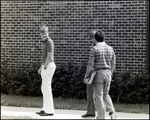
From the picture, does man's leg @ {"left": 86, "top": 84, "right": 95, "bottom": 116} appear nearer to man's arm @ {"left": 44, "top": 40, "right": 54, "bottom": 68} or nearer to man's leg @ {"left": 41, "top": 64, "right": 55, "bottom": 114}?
man's leg @ {"left": 41, "top": 64, "right": 55, "bottom": 114}

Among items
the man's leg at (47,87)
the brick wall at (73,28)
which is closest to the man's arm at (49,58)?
the man's leg at (47,87)

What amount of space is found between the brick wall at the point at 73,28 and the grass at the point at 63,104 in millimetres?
1420

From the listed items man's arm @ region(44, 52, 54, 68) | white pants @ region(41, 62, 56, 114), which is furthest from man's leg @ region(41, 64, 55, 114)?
man's arm @ region(44, 52, 54, 68)

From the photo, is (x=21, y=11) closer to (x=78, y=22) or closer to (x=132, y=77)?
(x=78, y=22)

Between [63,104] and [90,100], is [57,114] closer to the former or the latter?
[90,100]

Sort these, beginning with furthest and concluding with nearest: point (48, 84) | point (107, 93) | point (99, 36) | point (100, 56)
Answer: point (48, 84) → point (107, 93) → point (99, 36) → point (100, 56)

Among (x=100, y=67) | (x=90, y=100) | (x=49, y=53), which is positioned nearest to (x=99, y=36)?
(x=100, y=67)

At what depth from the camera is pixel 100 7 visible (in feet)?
42.6

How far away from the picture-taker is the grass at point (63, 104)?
10898 mm

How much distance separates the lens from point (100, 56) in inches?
320

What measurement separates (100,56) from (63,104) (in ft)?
12.1

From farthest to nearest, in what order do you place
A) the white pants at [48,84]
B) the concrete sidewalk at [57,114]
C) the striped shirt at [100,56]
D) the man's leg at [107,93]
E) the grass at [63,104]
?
the grass at [63,104] → the concrete sidewalk at [57,114] → the white pants at [48,84] → the man's leg at [107,93] → the striped shirt at [100,56]

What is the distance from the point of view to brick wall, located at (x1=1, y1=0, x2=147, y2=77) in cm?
1261

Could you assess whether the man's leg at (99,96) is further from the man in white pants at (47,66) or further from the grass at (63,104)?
the grass at (63,104)
